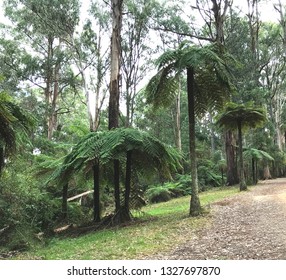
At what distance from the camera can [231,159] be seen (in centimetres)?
1925

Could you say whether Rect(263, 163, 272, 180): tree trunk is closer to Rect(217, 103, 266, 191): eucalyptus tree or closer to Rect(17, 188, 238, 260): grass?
Rect(217, 103, 266, 191): eucalyptus tree

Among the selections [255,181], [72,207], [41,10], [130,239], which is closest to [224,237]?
[130,239]

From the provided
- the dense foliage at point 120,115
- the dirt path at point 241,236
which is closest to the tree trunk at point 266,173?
the dense foliage at point 120,115

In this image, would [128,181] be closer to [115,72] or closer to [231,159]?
[115,72]

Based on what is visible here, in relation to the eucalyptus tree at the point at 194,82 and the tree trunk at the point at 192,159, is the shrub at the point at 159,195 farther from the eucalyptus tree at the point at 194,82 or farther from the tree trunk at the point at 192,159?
the tree trunk at the point at 192,159

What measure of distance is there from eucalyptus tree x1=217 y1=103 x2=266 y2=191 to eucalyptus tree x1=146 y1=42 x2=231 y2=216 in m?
4.70

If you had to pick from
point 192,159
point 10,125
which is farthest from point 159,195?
point 10,125

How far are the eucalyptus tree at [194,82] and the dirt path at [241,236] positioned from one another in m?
1.21

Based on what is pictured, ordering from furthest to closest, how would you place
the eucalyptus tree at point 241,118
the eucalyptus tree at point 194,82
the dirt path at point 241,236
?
1. the eucalyptus tree at point 241,118
2. the eucalyptus tree at point 194,82
3. the dirt path at point 241,236

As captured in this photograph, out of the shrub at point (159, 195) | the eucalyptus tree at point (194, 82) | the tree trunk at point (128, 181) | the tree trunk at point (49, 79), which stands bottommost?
the shrub at point (159, 195)

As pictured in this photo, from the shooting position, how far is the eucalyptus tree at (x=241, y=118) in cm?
1432

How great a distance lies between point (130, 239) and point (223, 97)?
4523 millimetres

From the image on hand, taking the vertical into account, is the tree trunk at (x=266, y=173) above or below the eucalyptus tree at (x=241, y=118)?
below
